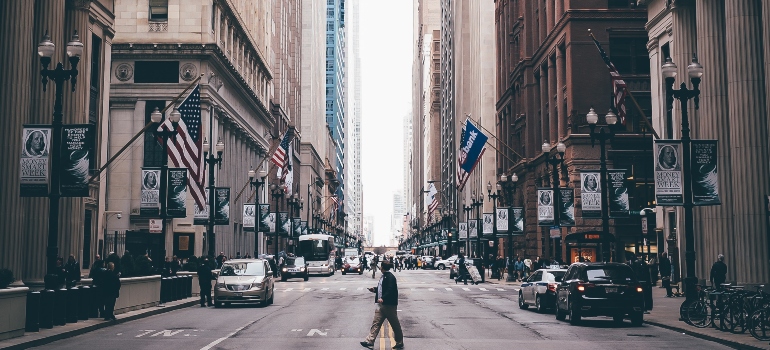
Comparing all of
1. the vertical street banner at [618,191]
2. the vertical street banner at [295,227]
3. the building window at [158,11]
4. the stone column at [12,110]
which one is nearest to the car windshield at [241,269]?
the stone column at [12,110]

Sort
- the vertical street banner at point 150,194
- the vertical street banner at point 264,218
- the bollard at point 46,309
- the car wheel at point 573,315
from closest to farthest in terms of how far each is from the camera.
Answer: the bollard at point 46,309 < the car wheel at point 573,315 < the vertical street banner at point 150,194 < the vertical street banner at point 264,218

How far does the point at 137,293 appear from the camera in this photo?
99.2 feet

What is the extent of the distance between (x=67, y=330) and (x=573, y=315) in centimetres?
1474

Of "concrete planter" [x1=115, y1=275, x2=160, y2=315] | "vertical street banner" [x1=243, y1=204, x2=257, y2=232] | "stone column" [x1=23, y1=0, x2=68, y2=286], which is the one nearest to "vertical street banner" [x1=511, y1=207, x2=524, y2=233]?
"vertical street banner" [x1=243, y1=204, x2=257, y2=232]

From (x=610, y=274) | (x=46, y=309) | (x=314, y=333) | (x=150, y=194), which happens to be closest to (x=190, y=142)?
(x=150, y=194)

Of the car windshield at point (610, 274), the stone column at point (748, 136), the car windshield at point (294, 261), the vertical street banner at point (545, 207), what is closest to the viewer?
the car windshield at point (610, 274)

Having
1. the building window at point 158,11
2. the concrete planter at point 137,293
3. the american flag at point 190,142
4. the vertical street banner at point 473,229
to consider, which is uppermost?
the building window at point 158,11

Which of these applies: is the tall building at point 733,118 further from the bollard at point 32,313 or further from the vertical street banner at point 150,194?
the bollard at point 32,313

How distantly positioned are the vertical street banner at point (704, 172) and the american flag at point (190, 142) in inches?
957

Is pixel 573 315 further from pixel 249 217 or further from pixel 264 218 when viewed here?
pixel 264 218

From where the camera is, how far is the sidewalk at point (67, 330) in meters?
18.8

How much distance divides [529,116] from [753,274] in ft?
150

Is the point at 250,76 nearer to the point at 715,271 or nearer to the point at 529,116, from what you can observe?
the point at 529,116

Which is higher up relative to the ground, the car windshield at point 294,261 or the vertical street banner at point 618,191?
the vertical street banner at point 618,191
